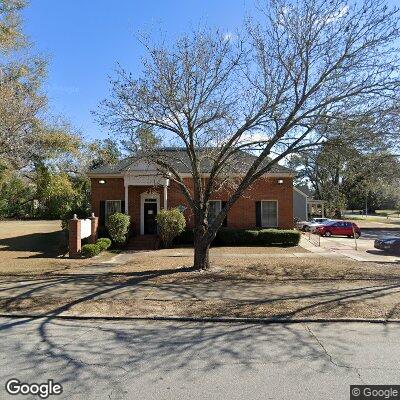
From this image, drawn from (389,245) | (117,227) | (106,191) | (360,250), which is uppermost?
(106,191)

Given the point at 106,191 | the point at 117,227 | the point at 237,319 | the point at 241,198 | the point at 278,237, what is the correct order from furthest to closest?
1. the point at 106,191
2. the point at 241,198
3. the point at 278,237
4. the point at 117,227
5. the point at 237,319

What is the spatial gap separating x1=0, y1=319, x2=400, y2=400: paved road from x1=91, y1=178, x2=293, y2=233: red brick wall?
19128 millimetres

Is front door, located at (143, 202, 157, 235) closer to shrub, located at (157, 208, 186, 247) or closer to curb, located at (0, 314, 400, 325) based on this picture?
shrub, located at (157, 208, 186, 247)

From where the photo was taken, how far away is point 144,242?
2442 cm

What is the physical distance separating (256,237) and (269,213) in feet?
10.8

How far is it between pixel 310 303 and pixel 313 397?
4607 millimetres

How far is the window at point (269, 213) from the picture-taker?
26859 mm

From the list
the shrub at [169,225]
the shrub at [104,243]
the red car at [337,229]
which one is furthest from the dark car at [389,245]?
the shrub at [104,243]

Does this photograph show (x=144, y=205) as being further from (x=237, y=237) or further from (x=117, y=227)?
(x=237, y=237)

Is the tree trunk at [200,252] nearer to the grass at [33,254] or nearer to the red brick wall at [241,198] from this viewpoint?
the grass at [33,254]

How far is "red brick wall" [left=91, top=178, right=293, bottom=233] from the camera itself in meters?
26.7

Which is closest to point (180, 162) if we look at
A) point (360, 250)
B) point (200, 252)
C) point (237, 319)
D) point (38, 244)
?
point (200, 252)

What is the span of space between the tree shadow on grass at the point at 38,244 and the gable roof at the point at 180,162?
5086 mm

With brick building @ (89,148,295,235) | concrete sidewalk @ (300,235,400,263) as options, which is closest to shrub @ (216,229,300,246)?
concrete sidewalk @ (300,235,400,263)
